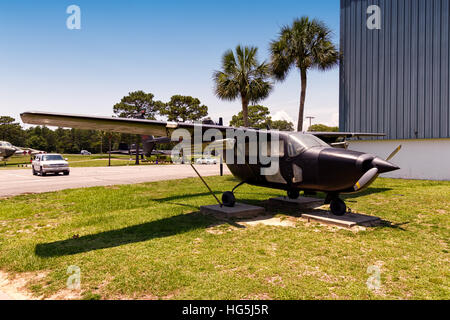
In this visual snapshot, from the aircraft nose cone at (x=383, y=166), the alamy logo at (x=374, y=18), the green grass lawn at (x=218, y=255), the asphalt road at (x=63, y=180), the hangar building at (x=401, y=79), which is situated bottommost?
the green grass lawn at (x=218, y=255)

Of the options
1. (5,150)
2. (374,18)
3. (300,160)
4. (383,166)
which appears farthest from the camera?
(5,150)

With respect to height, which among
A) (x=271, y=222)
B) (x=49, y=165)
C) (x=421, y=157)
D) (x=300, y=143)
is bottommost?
(x=271, y=222)

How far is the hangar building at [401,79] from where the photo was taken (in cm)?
1739

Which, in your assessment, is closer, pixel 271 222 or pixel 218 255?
pixel 218 255

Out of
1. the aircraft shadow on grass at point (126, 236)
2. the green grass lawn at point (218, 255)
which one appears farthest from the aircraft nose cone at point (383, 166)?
the aircraft shadow on grass at point (126, 236)

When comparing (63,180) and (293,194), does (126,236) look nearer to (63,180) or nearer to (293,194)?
(293,194)

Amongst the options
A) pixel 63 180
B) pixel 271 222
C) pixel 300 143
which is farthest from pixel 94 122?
pixel 63 180

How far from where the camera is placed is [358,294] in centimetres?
372

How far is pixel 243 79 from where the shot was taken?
20.1 m

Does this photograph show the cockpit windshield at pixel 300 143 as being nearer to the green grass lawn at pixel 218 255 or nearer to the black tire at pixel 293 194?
the green grass lawn at pixel 218 255

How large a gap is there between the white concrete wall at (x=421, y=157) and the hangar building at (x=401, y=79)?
1.9 inches

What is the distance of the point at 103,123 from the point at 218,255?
4129 mm
